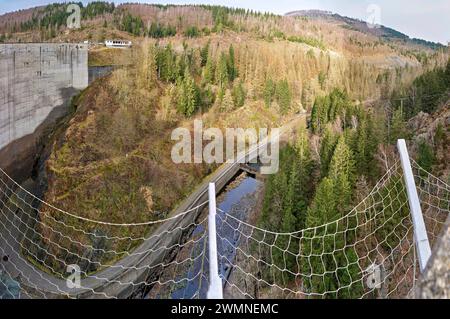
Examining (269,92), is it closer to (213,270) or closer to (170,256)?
(170,256)

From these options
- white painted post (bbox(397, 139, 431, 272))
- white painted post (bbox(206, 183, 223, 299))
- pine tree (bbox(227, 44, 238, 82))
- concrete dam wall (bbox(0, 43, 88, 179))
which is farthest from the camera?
pine tree (bbox(227, 44, 238, 82))

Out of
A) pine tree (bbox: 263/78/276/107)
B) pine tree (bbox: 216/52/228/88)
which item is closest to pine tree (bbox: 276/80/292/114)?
pine tree (bbox: 263/78/276/107)

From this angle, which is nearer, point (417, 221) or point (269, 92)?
point (417, 221)

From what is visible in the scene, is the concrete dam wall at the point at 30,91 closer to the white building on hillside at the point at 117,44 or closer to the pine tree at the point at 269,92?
the white building on hillside at the point at 117,44

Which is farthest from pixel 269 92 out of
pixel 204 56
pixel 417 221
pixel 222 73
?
pixel 417 221

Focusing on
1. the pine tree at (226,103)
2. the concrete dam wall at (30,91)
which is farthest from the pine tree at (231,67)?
the concrete dam wall at (30,91)

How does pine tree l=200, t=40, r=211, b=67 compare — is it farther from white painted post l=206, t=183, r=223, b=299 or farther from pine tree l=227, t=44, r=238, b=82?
white painted post l=206, t=183, r=223, b=299

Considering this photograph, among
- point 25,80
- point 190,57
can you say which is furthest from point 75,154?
point 190,57
